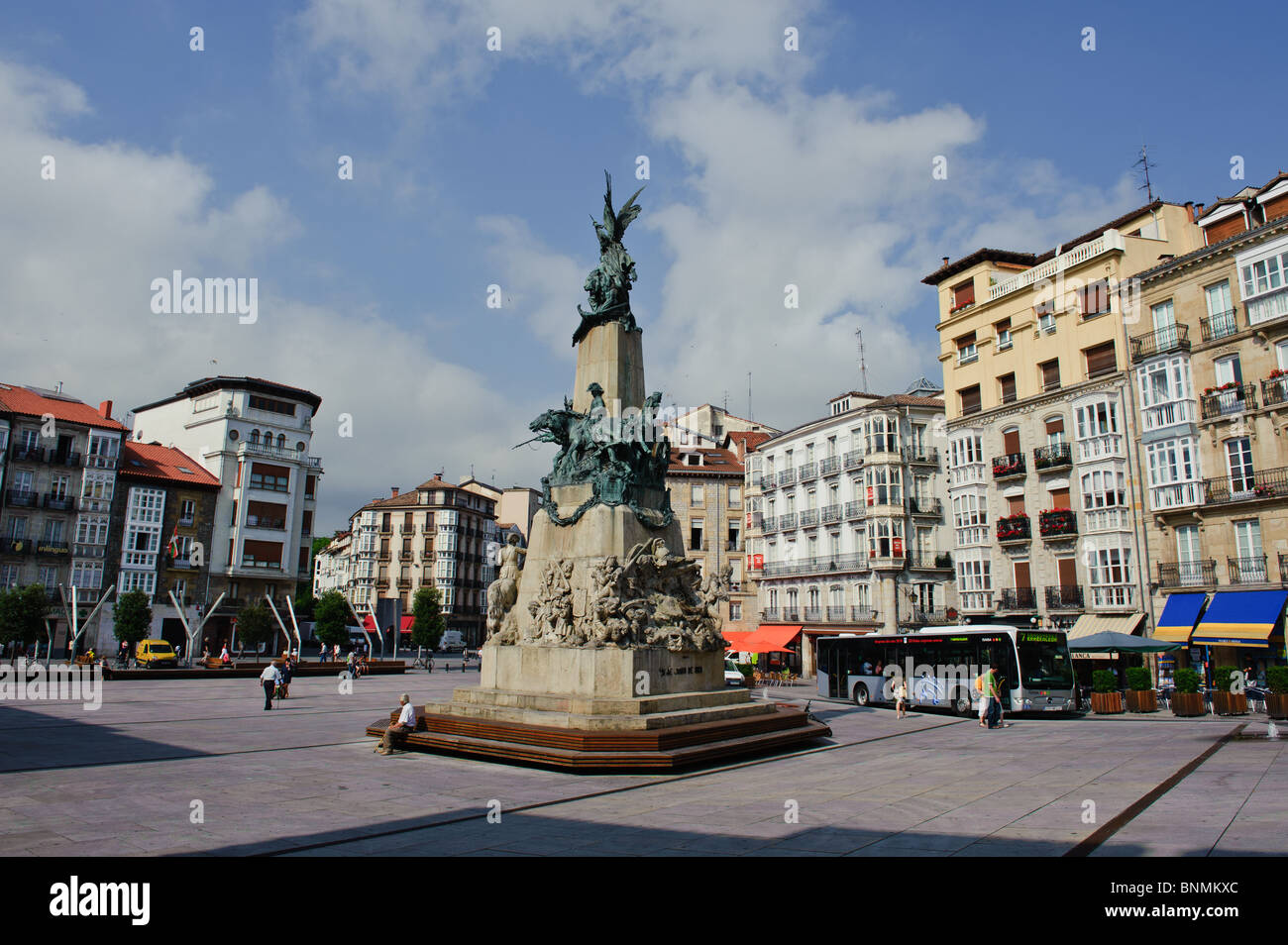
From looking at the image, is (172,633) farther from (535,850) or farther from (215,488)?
(535,850)

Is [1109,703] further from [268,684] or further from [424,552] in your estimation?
[424,552]

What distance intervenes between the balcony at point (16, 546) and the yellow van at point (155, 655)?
11.0 metres

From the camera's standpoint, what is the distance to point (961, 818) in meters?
10.4

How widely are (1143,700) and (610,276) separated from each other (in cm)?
2295

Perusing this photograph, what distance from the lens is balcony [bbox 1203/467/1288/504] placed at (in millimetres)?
30484

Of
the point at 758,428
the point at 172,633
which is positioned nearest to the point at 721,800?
the point at 172,633

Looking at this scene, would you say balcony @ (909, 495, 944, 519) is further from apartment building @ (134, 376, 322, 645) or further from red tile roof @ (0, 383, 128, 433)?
red tile roof @ (0, 383, 128, 433)

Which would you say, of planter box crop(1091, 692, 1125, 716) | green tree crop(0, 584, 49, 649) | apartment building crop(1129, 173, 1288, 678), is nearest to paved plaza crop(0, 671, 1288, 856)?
planter box crop(1091, 692, 1125, 716)

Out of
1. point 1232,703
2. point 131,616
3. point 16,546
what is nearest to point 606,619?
point 1232,703

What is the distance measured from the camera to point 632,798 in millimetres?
12070

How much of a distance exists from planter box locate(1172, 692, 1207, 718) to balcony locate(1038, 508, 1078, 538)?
42.2 ft

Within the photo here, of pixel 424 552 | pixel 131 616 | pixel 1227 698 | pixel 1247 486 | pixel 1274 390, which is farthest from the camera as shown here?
pixel 424 552

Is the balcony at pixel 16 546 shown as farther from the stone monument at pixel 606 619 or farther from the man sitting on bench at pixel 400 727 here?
the man sitting on bench at pixel 400 727
